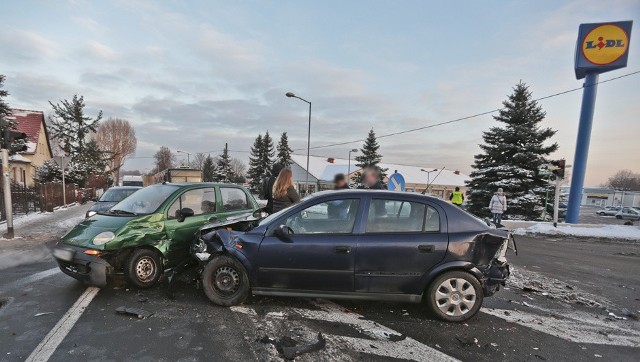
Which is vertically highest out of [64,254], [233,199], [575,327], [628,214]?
[233,199]

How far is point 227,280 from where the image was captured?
448 cm

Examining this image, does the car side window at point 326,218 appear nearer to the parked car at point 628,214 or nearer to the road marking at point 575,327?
the road marking at point 575,327

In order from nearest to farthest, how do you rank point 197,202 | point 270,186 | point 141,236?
point 141,236
point 197,202
point 270,186

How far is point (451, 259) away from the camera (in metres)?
4.17

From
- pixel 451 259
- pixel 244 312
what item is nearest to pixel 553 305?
pixel 451 259

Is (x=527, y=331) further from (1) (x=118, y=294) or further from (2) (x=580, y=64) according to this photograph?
(2) (x=580, y=64)

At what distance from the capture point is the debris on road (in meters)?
4.11

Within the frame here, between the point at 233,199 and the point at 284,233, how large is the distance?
2.79 meters

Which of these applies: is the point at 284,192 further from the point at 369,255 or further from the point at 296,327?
the point at 296,327

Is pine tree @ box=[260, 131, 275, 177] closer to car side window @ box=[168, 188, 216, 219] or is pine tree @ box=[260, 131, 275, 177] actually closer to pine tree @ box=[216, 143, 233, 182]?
pine tree @ box=[216, 143, 233, 182]

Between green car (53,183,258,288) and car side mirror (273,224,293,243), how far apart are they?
81.1 inches

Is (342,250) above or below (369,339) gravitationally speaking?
above

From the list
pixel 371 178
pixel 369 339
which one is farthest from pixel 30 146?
pixel 369 339

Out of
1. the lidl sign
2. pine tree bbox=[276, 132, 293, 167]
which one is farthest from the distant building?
the lidl sign
